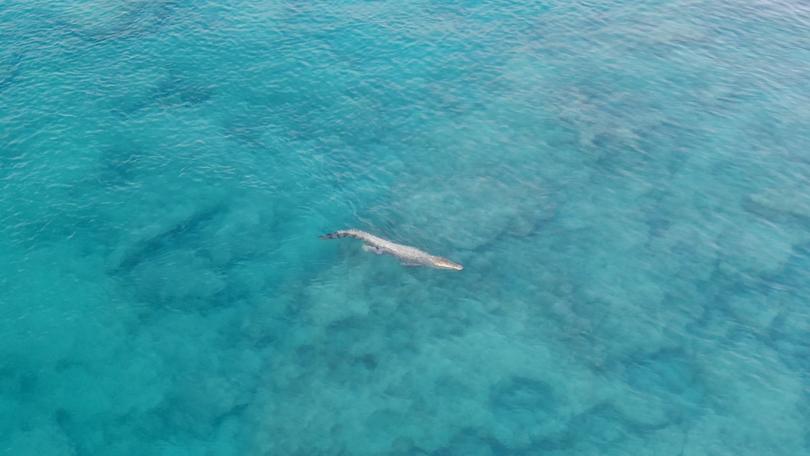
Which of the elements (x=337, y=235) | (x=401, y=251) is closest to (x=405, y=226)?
(x=401, y=251)

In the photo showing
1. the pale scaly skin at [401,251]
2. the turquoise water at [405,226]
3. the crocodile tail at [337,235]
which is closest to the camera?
the turquoise water at [405,226]

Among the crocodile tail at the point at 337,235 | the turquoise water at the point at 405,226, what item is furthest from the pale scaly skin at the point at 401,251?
the turquoise water at the point at 405,226

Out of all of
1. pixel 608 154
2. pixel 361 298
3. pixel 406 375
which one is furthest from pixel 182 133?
pixel 608 154

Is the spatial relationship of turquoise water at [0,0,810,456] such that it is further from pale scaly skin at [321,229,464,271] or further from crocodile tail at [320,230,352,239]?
crocodile tail at [320,230,352,239]

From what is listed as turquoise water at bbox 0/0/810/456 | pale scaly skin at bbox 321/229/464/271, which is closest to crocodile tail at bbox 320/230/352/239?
pale scaly skin at bbox 321/229/464/271

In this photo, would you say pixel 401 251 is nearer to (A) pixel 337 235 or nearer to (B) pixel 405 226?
(B) pixel 405 226

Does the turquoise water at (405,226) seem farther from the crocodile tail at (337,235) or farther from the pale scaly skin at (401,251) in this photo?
the crocodile tail at (337,235)

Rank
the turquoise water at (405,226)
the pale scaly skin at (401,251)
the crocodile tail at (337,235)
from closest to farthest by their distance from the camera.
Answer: the turquoise water at (405,226) → the pale scaly skin at (401,251) → the crocodile tail at (337,235)
